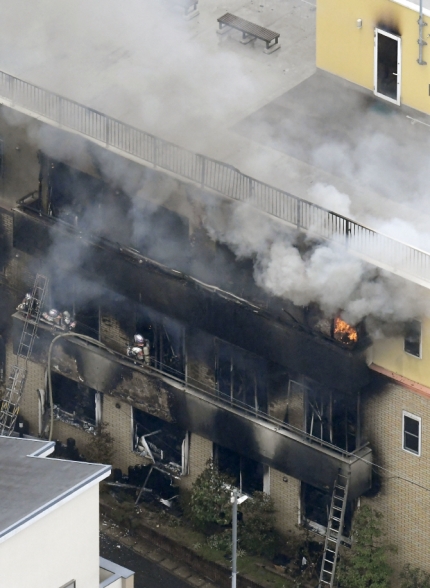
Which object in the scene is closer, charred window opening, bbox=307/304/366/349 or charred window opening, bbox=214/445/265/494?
charred window opening, bbox=307/304/366/349

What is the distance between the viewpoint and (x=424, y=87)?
1663 inches

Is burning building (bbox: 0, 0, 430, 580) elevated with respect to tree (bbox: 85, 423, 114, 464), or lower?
elevated

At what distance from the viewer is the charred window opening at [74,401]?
149ft

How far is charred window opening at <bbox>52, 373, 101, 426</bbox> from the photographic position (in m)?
45.5

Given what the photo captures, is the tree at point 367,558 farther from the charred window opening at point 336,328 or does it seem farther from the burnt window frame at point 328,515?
the charred window opening at point 336,328

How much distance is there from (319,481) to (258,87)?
8708 millimetres

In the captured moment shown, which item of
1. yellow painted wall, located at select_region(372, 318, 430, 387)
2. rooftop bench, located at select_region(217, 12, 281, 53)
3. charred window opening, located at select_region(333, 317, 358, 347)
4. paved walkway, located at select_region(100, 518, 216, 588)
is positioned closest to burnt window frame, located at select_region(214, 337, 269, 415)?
charred window opening, located at select_region(333, 317, 358, 347)

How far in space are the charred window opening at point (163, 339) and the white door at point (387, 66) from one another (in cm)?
648

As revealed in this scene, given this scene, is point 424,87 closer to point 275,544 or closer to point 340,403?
point 340,403

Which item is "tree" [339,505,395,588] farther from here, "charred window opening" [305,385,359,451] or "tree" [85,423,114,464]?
"tree" [85,423,114,464]

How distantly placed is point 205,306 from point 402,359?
13.9 feet

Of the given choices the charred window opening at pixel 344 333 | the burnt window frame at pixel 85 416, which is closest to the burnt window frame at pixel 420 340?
the charred window opening at pixel 344 333

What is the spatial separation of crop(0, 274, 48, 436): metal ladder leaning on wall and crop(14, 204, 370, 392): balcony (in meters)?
1.34

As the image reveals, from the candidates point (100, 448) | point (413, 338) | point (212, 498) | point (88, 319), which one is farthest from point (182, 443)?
point (413, 338)
